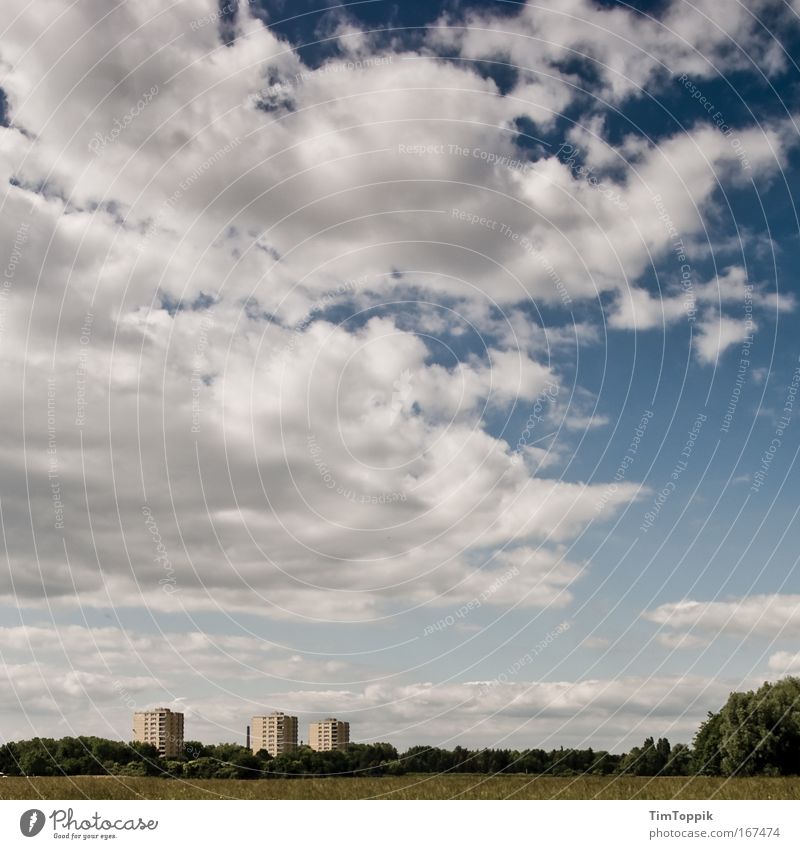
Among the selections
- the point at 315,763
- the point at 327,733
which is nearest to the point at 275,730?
the point at 327,733

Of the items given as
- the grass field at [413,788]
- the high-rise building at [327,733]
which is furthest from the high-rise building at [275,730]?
the grass field at [413,788]

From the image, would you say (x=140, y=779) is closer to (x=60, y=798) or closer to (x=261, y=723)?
(x=60, y=798)

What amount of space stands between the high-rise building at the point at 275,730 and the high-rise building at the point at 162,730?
3858mm

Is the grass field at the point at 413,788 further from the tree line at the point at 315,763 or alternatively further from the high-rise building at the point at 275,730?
the high-rise building at the point at 275,730

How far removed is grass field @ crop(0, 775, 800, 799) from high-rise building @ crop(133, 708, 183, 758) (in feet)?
25.8

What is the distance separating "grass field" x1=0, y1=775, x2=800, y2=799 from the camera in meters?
31.0

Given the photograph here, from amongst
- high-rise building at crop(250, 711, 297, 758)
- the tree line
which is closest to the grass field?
the tree line

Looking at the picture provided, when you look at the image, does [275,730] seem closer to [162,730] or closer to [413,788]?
[162,730]

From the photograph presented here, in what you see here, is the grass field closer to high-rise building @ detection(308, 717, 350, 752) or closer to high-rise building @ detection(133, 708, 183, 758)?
high-rise building @ detection(133, 708, 183, 758)

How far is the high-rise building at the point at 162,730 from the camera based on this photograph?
43.0 meters

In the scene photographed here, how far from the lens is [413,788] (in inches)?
1235

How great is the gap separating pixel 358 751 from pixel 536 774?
793cm
